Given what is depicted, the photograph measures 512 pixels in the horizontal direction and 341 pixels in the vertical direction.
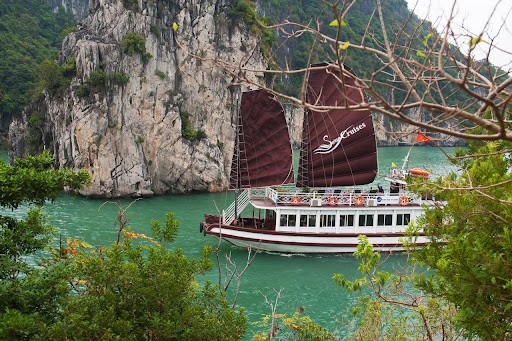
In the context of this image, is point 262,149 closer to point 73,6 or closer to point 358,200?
point 358,200

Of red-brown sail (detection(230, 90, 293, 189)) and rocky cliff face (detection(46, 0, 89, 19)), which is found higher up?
rocky cliff face (detection(46, 0, 89, 19))

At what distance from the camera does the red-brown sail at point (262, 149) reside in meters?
16.3

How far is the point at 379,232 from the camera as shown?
51.7ft

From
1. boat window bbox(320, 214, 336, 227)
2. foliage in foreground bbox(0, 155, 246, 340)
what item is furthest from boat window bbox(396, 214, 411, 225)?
foliage in foreground bbox(0, 155, 246, 340)

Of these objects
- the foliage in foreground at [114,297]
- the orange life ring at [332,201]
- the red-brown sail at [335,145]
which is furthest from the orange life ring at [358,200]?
the foliage in foreground at [114,297]

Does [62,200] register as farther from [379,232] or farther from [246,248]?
[379,232]

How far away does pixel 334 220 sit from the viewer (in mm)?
15672

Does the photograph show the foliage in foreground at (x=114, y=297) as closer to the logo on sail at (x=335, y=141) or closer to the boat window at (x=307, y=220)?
the boat window at (x=307, y=220)

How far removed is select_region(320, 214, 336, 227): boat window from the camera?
613 inches

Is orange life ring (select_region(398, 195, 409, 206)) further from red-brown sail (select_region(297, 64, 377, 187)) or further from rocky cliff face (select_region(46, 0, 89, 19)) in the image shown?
rocky cliff face (select_region(46, 0, 89, 19))

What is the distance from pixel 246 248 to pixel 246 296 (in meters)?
4.44

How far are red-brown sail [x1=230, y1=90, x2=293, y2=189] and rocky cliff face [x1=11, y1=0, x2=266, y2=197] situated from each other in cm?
676

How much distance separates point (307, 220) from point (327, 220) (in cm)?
69

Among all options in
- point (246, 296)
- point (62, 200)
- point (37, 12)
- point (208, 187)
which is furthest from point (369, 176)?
point (37, 12)
